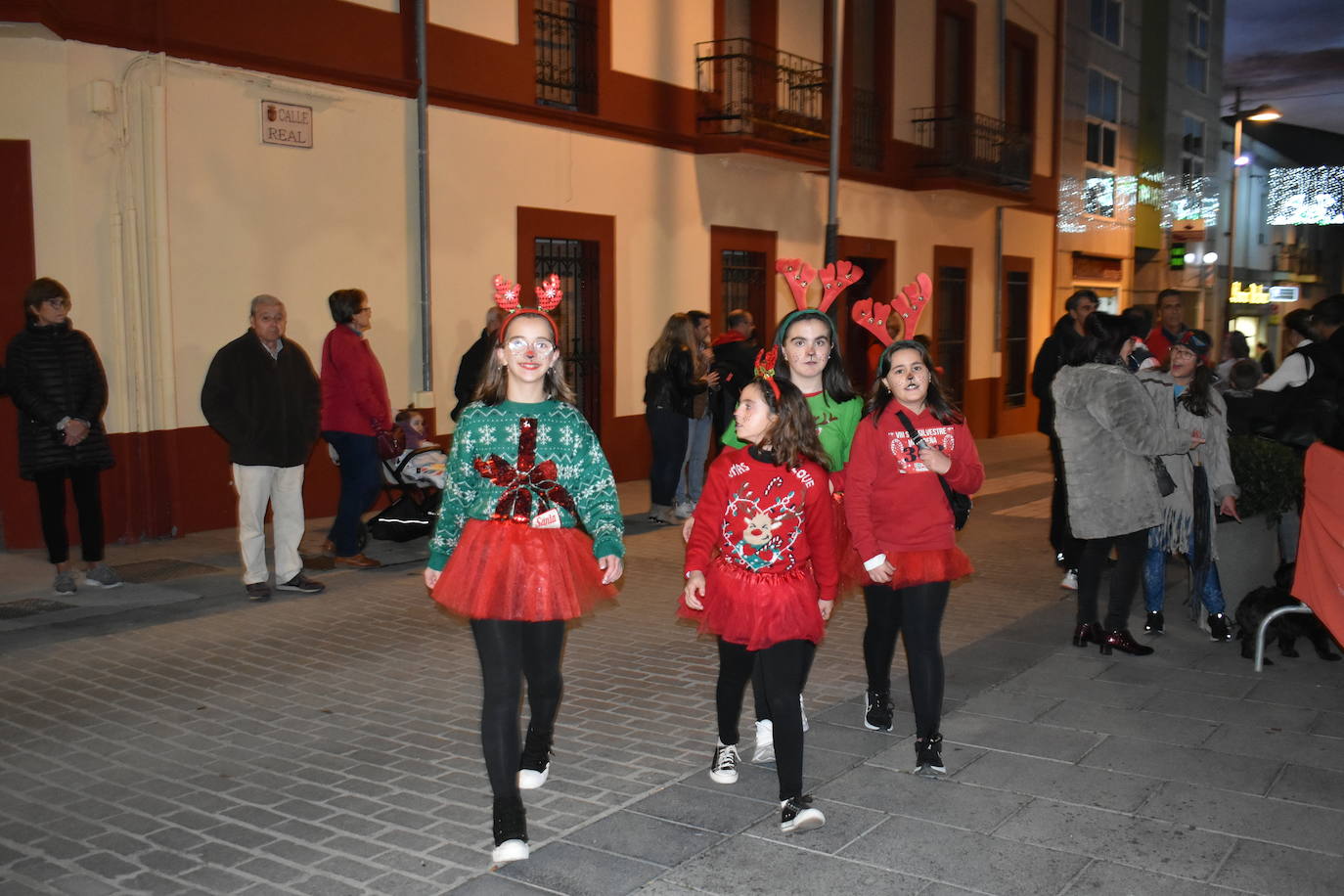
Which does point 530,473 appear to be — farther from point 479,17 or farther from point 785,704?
point 479,17

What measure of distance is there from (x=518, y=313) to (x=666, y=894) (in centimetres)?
195

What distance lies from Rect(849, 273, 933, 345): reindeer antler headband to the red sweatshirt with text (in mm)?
422

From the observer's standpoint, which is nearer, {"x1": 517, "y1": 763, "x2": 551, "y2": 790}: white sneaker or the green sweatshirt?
the green sweatshirt

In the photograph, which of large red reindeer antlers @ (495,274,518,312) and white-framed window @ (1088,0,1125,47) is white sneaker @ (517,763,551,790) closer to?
large red reindeer antlers @ (495,274,518,312)

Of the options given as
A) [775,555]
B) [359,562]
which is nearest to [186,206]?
[359,562]

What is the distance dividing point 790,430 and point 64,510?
232 inches

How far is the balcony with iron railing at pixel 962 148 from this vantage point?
19891mm

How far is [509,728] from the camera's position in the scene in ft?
13.2

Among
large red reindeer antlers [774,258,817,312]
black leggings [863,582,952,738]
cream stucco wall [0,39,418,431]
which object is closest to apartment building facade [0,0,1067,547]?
cream stucco wall [0,39,418,431]

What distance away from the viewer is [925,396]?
4.94 metres

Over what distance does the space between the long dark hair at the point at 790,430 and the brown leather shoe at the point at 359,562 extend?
18.0 ft

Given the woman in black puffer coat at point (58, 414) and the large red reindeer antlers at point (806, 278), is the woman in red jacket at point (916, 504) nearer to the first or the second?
the large red reindeer antlers at point (806, 278)

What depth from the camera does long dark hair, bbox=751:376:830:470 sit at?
4305 millimetres

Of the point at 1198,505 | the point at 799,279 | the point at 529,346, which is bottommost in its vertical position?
the point at 1198,505
